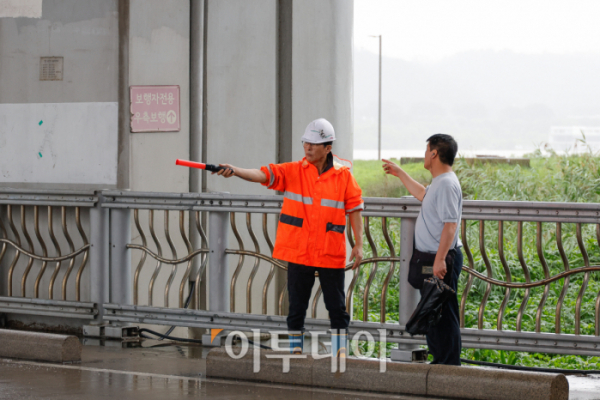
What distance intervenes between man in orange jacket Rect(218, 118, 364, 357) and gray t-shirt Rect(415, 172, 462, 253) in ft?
1.73

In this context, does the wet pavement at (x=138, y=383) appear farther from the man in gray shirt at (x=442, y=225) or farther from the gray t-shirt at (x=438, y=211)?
the gray t-shirt at (x=438, y=211)

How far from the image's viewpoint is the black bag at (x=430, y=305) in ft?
18.2

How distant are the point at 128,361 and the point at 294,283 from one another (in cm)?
189

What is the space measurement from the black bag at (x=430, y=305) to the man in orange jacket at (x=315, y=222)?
A: 0.63 metres

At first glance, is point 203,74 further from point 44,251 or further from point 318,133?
point 318,133

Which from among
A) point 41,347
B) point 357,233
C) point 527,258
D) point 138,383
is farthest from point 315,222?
point 527,258

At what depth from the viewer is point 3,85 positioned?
8742mm

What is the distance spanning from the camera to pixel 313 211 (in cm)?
587

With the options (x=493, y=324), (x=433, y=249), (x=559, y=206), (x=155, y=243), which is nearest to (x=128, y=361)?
(x=155, y=243)

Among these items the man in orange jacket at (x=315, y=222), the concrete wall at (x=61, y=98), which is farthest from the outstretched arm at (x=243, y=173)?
the concrete wall at (x=61, y=98)

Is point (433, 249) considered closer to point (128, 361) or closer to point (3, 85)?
point (128, 361)

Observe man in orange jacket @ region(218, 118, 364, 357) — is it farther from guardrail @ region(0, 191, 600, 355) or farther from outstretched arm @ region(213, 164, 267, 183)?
guardrail @ region(0, 191, 600, 355)

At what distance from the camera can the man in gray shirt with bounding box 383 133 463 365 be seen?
18.3 feet

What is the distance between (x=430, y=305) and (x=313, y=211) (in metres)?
1.14
